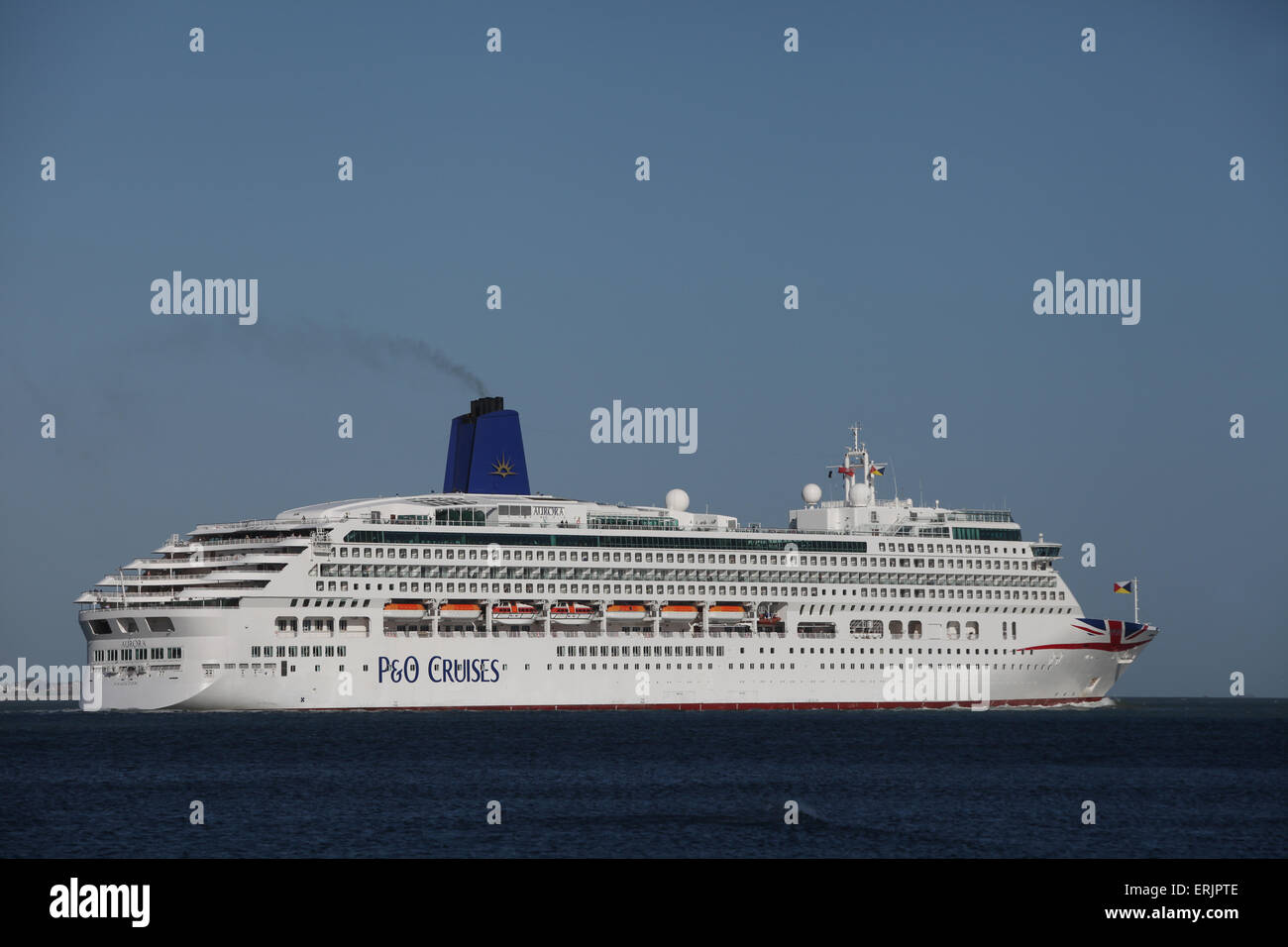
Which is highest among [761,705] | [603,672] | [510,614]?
[510,614]

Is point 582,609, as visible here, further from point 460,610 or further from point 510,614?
point 460,610

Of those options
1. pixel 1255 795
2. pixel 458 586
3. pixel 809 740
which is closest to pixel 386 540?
pixel 458 586

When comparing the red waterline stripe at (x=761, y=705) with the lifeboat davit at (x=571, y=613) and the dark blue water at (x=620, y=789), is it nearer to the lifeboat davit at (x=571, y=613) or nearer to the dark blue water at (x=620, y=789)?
the dark blue water at (x=620, y=789)

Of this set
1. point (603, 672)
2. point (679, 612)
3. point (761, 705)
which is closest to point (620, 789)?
point (603, 672)

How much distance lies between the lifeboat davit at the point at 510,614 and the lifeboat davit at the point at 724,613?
35.3 feet

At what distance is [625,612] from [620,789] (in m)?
37.4

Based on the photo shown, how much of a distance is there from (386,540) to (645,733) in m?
18.9

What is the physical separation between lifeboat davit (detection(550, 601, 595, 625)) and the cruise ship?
0.12 meters

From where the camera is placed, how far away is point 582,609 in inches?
3292
